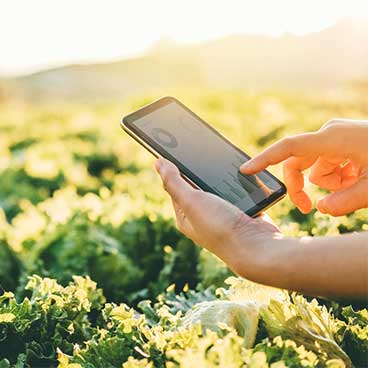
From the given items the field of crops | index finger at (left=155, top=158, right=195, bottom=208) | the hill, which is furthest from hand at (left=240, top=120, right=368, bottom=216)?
the hill

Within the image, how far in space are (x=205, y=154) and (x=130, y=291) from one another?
2055 millimetres

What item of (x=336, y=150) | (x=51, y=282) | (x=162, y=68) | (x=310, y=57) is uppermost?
(x=336, y=150)

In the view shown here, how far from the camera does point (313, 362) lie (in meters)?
2.64

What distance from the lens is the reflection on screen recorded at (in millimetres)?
3426

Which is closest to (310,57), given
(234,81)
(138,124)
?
(234,81)

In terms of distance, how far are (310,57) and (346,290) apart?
4114 cm

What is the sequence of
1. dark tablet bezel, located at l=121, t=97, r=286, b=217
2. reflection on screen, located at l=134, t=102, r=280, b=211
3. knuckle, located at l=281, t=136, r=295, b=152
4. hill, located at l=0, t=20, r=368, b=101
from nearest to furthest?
knuckle, located at l=281, t=136, r=295, b=152 < dark tablet bezel, located at l=121, t=97, r=286, b=217 < reflection on screen, located at l=134, t=102, r=280, b=211 < hill, located at l=0, t=20, r=368, b=101

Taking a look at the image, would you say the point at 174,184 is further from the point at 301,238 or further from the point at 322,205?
the point at 322,205

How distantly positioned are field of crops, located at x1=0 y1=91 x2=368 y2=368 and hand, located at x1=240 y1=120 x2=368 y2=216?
0.47 m

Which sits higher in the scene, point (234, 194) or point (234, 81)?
point (234, 194)

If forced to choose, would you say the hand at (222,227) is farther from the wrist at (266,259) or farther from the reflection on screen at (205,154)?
the reflection on screen at (205,154)

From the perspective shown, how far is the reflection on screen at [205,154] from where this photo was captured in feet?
11.2

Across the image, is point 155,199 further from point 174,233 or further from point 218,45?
point 218,45

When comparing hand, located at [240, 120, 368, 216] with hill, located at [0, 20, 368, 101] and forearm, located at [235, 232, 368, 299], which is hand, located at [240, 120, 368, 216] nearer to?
forearm, located at [235, 232, 368, 299]
